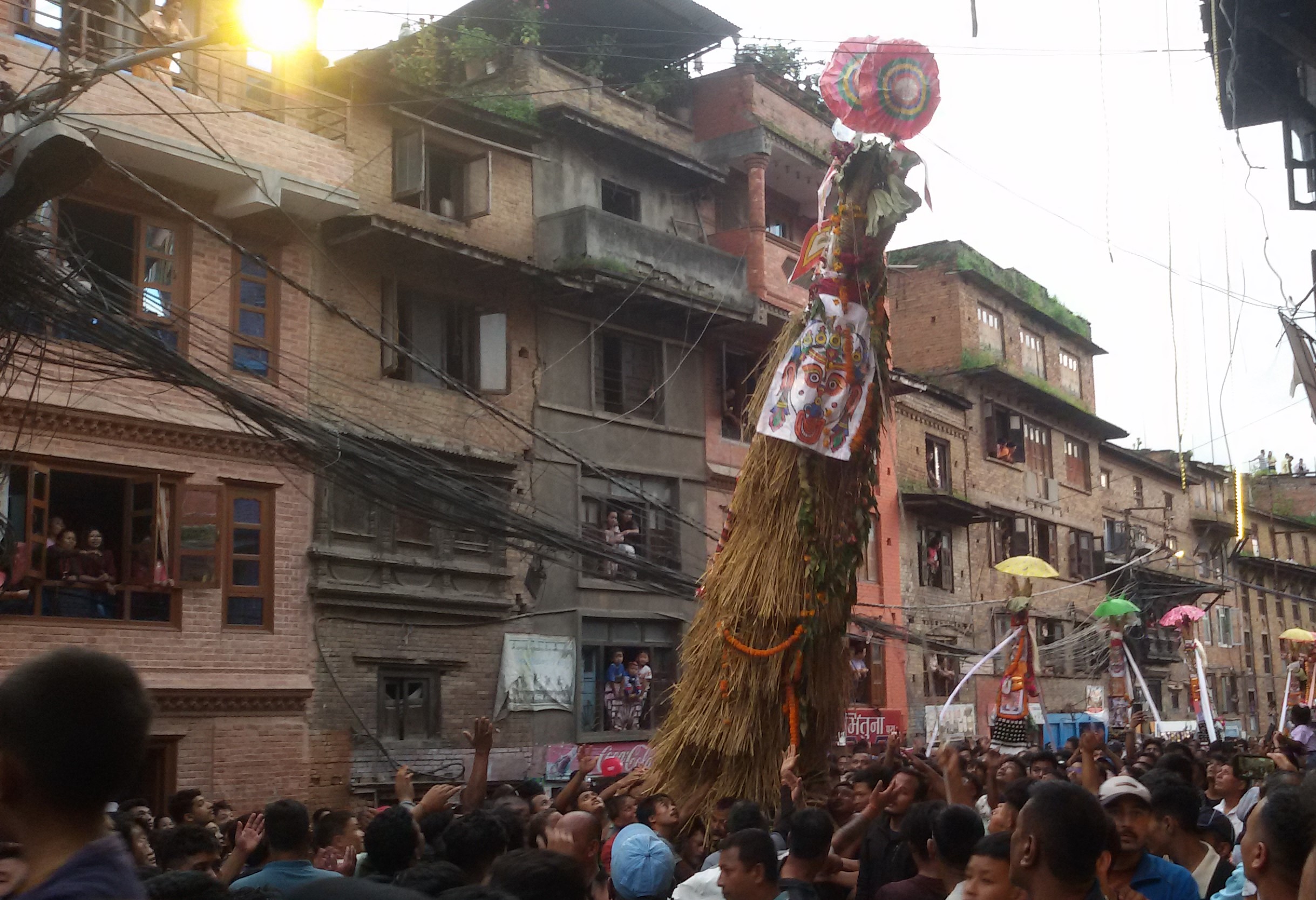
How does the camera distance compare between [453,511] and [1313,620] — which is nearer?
[453,511]

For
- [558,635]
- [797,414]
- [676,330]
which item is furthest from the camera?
[676,330]

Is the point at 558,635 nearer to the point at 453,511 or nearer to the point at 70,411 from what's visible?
the point at 453,511

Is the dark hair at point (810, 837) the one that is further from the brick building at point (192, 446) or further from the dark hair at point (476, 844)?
the brick building at point (192, 446)

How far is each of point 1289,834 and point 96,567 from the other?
13.7 meters

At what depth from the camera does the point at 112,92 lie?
14547 mm

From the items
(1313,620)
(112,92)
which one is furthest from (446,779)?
(1313,620)

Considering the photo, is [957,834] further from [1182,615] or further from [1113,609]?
[1182,615]

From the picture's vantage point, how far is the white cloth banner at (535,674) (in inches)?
753

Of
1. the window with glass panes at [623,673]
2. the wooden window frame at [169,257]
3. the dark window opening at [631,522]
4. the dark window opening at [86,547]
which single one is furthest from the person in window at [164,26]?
the window with glass panes at [623,673]

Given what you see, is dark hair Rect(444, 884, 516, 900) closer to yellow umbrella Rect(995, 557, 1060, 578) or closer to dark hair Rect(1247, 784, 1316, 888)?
dark hair Rect(1247, 784, 1316, 888)

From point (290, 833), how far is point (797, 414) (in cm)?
402

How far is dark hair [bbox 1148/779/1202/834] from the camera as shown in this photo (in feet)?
18.0

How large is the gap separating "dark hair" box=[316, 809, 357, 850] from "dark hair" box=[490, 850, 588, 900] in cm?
283

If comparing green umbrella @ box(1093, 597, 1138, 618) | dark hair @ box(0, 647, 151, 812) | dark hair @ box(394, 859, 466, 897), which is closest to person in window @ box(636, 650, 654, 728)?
green umbrella @ box(1093, 597, 1138, 618)
